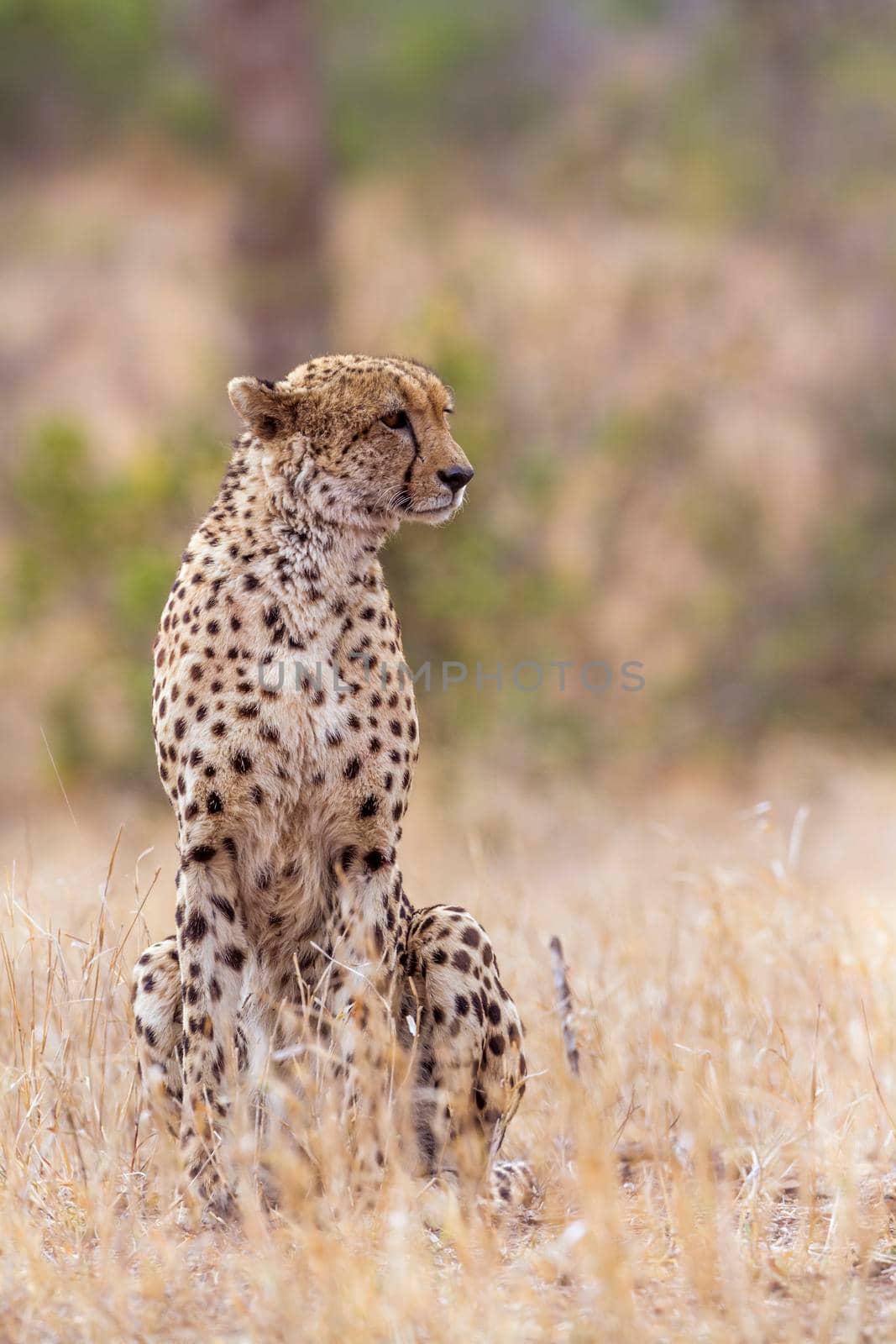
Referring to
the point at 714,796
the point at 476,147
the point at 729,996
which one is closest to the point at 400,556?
the point at 714,796

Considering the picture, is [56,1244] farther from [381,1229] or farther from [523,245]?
[523,245]

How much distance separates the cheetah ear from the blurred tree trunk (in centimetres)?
475

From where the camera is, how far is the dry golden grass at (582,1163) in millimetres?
2094

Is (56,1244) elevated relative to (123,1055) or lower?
lower

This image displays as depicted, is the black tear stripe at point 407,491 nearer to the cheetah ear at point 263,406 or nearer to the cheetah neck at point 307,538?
the cheetah neck at point 307,538

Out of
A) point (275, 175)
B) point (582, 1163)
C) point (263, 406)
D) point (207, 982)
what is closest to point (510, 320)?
point (275, 175)

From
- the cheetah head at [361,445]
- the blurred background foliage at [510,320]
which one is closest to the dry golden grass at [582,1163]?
the cheetah head at [361,445]

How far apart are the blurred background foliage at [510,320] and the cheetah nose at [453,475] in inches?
147

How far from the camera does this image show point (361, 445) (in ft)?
9.87

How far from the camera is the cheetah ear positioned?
9.81ft

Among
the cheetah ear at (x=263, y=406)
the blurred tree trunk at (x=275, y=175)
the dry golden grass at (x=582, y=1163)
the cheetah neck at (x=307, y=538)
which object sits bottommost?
the dry golden grass at (x=582, y=1163)

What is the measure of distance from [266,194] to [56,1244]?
650 centimetres

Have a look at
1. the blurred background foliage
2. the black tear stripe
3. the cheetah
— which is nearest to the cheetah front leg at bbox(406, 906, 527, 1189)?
the cheetah

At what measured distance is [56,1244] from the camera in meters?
2.49
